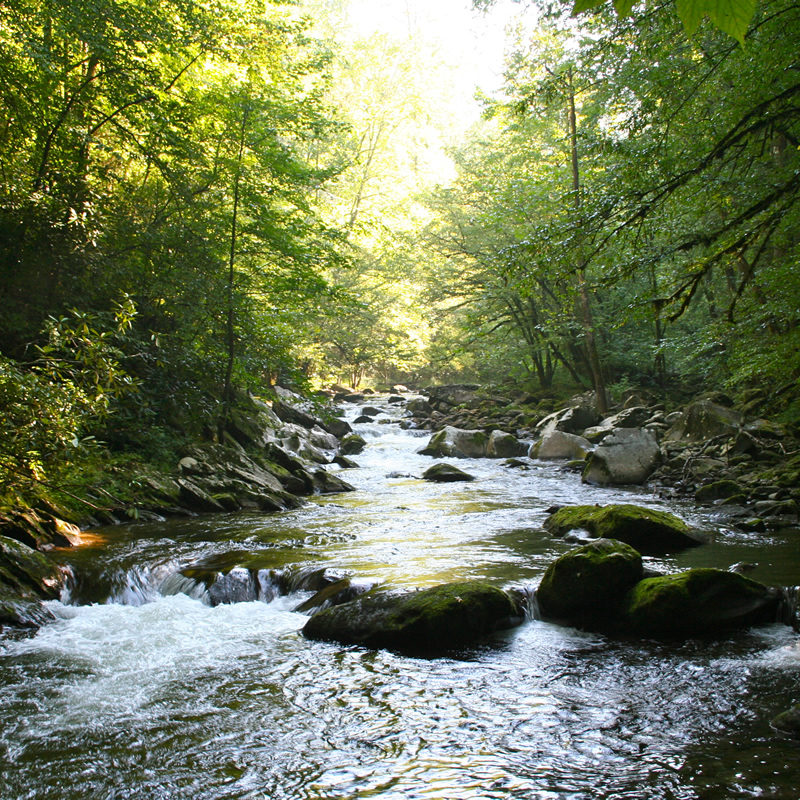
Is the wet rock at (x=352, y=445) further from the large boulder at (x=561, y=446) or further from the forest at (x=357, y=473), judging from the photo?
the large boulder at (x=561, y=446)

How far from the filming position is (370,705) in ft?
12.3

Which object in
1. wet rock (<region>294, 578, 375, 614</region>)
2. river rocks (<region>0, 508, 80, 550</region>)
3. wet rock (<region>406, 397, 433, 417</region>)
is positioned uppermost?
wet rock (<region>406, 397, 433, 417</region>)

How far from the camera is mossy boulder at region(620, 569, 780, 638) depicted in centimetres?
474

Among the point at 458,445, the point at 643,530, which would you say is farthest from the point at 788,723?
the point at 458,445

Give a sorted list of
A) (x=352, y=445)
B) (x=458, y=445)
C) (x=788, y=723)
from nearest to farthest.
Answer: (x=788, y=723), (x=458, y=445), (x=352, y=445)

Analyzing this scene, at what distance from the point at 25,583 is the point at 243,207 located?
358 inches

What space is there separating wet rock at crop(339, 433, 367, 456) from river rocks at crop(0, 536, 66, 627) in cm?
1151

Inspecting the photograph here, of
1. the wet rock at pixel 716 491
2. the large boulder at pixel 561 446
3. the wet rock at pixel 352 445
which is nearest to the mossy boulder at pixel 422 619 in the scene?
the wet rock at pixel 716 491

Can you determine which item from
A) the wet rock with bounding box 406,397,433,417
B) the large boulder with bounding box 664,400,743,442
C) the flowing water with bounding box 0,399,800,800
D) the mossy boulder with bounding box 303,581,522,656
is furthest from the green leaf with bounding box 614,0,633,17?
the wet rock with bounding box 406,397,433,417

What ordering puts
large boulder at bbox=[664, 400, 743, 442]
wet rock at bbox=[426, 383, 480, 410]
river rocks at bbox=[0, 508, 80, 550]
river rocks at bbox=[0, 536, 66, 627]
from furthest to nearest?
wet rock at bbox=[426, 383, 480, 410], large boulder at bbox=[664, 400, 743, 442], river rocks at bbox=[0, 508, 80, 550], river rocks at bbox=[0, 536, 66, 627]

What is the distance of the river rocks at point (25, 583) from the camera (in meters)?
5.27

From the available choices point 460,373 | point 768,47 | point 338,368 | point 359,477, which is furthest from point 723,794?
point 460,373

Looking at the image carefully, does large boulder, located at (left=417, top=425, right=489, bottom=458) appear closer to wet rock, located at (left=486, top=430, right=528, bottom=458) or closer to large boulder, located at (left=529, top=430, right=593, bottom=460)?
wet rock, located at (left=486, top=430, right=528, bottom=458)

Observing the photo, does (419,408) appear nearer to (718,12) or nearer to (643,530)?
(643,530)
